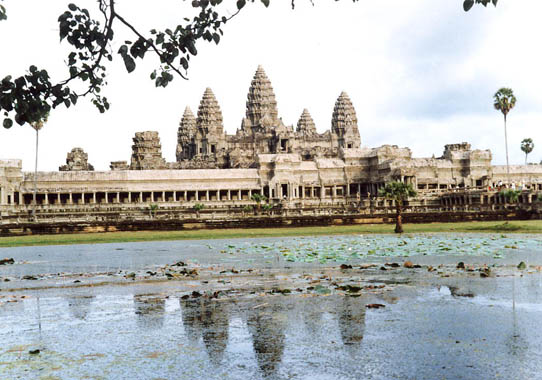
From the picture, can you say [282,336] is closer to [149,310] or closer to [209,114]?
[149,310]

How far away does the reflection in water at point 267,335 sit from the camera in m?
9.19

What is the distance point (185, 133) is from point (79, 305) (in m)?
146

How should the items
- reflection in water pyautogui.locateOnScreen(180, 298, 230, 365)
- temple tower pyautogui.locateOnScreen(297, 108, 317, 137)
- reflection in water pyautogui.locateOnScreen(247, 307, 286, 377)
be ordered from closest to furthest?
reflection in water pyautogui.locateOnScreen(247, 307, 286, 377)
reflection in water pyautogui.locateOnScreen(180, 298, 230, 365)
temple tower pyautogui.locateOnScreen(297, 108, 317, 137)

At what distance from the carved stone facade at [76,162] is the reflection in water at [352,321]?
364 ft

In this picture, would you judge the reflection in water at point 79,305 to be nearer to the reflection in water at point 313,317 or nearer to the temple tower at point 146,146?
the reflection in water at point 313,317

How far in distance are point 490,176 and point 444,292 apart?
106282 millimetres

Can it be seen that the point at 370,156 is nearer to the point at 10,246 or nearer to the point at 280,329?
the point at 10,246

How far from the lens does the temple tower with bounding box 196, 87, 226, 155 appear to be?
462 ft

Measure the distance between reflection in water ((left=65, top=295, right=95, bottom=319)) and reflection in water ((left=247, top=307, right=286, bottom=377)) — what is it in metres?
3.46

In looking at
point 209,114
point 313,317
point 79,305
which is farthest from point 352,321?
point 209,114

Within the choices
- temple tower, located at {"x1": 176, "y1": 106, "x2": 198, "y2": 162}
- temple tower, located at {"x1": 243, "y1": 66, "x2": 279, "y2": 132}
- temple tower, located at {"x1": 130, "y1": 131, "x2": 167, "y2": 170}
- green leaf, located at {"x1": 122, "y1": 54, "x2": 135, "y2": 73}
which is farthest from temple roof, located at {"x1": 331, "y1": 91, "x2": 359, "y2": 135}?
green leaf, located at {"x1": 122, "y1": 54, "x2": 135, "y2": 73}

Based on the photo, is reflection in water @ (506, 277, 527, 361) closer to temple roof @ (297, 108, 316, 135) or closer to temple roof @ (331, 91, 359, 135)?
temple roof @ (331, 91, 359, 135)

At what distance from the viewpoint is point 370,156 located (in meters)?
119

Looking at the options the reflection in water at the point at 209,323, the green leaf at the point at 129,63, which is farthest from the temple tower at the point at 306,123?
the green leaf at the point at 129,63
